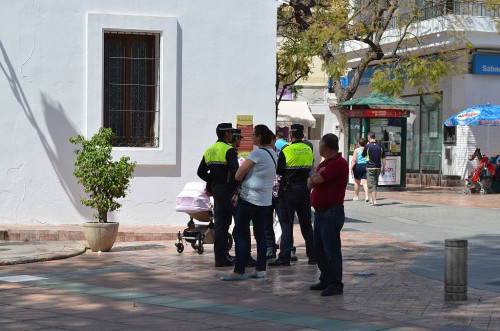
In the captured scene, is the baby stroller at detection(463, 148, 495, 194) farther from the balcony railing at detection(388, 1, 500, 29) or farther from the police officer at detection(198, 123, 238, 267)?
the police officer at detection(198, 123, 238, 267)

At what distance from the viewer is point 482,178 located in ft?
100

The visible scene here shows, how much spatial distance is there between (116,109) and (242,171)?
6.38 meters

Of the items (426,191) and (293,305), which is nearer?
(293,305)

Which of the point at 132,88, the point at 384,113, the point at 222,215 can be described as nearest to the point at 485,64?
the point at 384,113

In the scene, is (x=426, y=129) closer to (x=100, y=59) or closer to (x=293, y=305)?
(x=100, y=59)

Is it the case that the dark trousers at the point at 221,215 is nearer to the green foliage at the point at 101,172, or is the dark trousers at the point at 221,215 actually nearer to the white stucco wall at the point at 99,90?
the green foliage at the point at 101,172

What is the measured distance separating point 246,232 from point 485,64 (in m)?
25.7

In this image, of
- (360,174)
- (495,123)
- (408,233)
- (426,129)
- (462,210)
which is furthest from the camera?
(426,129)

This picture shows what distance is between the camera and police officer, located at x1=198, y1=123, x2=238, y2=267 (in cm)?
1244

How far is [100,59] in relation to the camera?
16.9m

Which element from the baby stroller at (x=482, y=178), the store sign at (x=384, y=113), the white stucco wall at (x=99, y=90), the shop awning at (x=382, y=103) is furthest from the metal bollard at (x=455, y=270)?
the store sign at (x=384, y=113)

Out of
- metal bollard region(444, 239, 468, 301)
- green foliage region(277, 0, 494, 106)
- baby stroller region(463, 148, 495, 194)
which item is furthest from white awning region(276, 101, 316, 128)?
metal bollard region(444, 239, 468, 301)

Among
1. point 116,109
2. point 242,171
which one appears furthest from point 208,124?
point 242,171

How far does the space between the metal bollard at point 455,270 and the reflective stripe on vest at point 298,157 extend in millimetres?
3230
